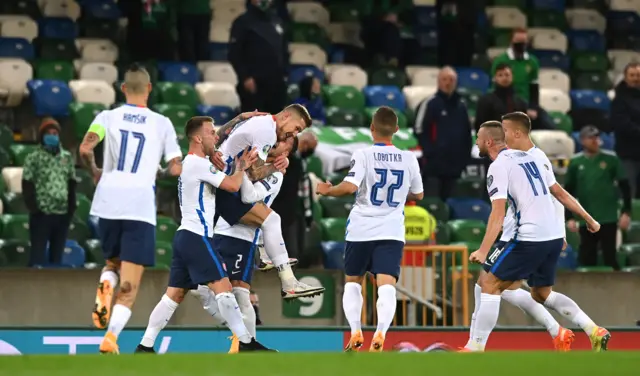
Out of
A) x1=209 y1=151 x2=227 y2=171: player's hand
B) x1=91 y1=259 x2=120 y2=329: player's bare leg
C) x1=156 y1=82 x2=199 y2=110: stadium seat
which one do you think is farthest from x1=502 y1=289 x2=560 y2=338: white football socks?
x1=156 y1=82 x2=199 y2=110: stadium seat

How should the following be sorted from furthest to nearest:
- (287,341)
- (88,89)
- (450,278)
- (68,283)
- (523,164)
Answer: (88,89)
(450,278)
(68,283)
(287,341)
(523,164)

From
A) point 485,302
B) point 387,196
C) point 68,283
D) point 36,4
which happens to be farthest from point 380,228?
point 36,4

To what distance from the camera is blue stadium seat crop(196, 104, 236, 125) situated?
18.3 meters

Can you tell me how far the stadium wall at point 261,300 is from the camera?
1438 centimetres

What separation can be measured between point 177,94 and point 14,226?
340 centimetres

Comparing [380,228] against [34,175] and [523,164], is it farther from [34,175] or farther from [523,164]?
[34,175]

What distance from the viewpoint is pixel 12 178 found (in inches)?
656

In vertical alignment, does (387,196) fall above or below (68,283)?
above

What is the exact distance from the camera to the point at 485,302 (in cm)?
1205

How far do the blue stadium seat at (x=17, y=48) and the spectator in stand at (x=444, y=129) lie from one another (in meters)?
5.08

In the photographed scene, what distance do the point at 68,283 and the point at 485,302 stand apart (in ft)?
14.5

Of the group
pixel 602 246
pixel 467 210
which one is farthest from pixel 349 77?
pixel 602 246

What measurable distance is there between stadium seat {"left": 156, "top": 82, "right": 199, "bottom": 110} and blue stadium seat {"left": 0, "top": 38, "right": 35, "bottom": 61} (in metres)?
1.67

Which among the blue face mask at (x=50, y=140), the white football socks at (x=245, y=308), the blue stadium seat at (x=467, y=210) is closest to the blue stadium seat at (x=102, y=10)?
the blue face mask at (x=50, y=140)
